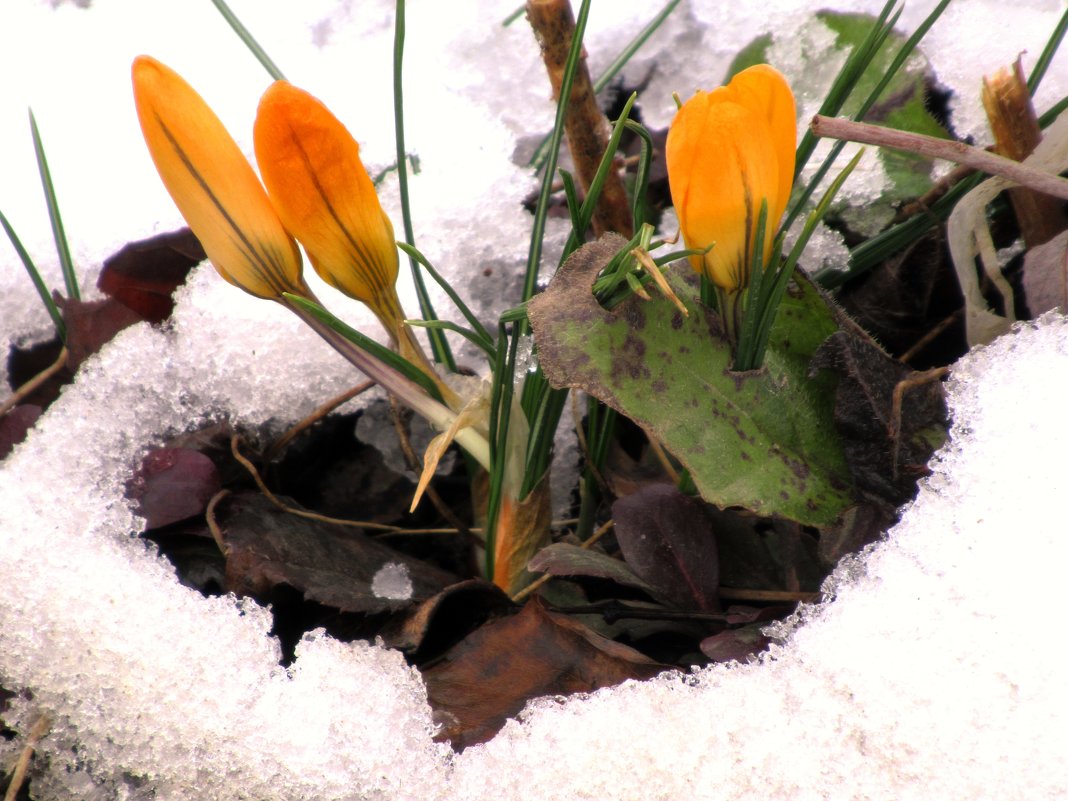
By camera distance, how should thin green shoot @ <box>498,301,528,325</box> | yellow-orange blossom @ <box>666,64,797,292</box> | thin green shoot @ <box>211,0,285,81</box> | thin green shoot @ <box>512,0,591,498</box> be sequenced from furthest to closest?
thin green shoot @ <box>211,0,285,81</box>, thin green shoot @ <box>512,0,591,498</box>, thin green shoot @ <box>498,301,528,325</box>, yellow-orange blossom @ <box>666,64,797,292</box>

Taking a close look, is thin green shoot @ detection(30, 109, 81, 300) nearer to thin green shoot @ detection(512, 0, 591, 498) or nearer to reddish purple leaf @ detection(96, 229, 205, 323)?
reddish purple leaf @ detection(96, 229, 205, 323)

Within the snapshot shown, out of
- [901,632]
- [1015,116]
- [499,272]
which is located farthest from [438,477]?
[1015,116]

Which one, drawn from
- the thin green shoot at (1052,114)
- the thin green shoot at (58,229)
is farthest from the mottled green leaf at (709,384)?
the thin green shoot at (58,229)

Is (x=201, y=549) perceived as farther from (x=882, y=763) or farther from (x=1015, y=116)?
(x=1015, y=116)

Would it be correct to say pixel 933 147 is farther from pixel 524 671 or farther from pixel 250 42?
pixel 250 42

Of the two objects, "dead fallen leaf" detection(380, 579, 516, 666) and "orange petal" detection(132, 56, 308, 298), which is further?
Answer: "dead fallen leaf" detection(380, 579, 516, 666)

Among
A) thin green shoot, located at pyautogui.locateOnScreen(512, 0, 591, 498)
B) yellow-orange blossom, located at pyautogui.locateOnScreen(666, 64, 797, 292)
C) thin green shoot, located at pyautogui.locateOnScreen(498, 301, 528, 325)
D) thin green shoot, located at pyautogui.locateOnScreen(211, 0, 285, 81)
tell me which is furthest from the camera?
thin green shoot, located at pyautogui.locateOnScreen(211, 0, 285, 81)

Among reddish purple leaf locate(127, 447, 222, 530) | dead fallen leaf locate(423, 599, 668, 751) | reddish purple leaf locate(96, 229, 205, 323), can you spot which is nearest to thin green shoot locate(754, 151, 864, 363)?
dead fallen leaf locate(423, 599, 668, 751)
